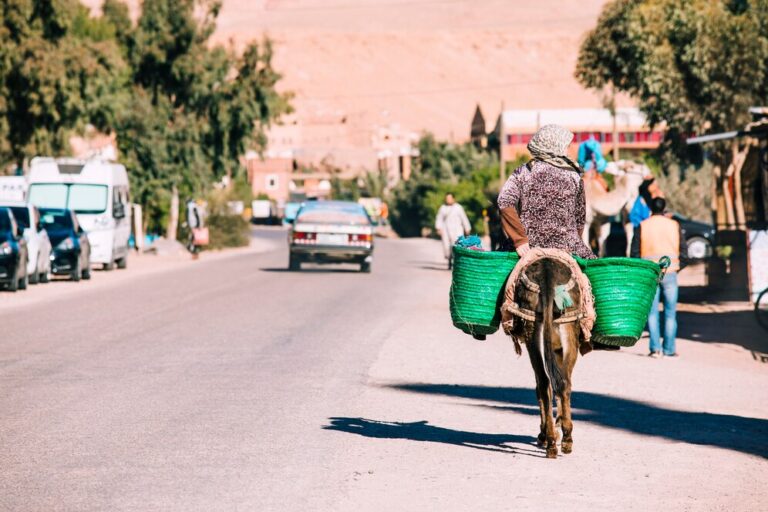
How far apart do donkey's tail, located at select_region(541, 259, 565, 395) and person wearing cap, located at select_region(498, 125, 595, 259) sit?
254 mm

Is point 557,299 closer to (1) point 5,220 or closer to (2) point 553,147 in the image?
(2) point 553,147

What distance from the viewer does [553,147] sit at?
8.78 meters

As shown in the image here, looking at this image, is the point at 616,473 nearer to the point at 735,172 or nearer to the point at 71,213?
the point at 735,172

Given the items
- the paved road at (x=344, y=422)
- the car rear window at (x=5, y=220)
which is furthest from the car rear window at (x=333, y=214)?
the paved road at (x=344, y=422)

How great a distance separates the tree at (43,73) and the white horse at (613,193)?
25.4 meters

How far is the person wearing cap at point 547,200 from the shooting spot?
28.5 ft

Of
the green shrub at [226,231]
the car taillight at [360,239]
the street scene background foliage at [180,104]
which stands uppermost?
the street scene background foliage at [180,104]

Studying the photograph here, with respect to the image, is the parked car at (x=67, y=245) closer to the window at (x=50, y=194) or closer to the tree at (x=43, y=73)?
the window at (x=50, y=194)

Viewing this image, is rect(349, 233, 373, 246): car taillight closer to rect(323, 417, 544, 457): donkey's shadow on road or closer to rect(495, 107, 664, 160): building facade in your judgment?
rect(323, 417, 544, 457): donkey's shadow on road

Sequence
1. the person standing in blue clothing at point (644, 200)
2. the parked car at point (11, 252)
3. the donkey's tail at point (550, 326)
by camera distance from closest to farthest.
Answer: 1. the donkey's tail at point (550, 326)
2. the person standing in blue clothing at point (644, 200)
3. the parked car at point (11, 252)

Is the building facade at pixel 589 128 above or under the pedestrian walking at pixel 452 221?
above

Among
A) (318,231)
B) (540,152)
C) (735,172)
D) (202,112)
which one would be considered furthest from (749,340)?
(202,112)

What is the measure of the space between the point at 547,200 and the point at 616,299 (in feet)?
2.39

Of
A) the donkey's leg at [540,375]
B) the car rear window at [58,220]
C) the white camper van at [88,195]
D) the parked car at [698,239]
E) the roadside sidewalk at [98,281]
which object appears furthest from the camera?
the white camper van at [88,195]
